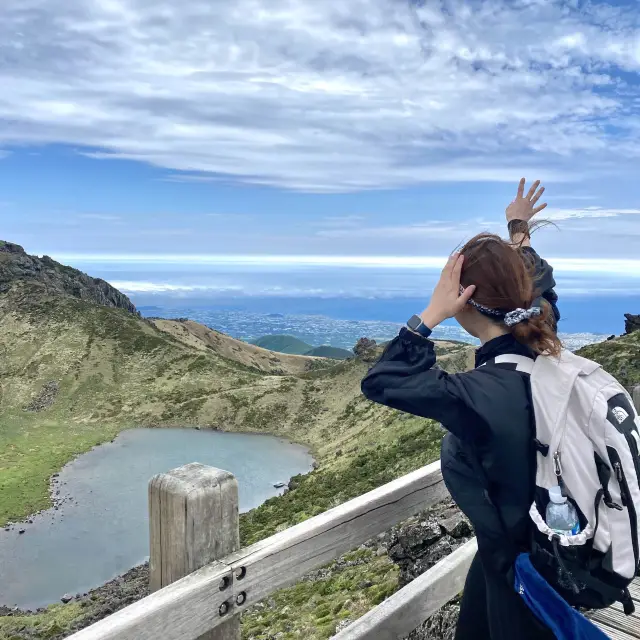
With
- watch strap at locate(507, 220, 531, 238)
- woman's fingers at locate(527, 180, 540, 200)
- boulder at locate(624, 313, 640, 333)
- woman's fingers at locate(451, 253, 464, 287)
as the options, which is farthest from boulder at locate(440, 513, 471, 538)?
boulder at locate(624, 313, 640, 333)

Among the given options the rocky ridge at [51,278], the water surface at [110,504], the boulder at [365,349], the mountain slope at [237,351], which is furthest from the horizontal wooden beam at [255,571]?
the rocky ridge at [51,278]

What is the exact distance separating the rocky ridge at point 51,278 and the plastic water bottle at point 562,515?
106555 millimetres

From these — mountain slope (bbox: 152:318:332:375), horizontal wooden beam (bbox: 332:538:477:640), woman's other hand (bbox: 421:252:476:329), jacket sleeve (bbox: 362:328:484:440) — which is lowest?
mountain slope (bbox: 152:318:332:375)

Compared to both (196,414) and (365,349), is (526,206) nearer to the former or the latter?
(196,414)

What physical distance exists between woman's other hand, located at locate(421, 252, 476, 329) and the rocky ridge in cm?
10583

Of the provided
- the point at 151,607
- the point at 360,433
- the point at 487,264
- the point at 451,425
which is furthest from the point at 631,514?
the point at 360,433

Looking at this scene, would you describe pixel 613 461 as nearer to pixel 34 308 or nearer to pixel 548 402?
pixel 548 402

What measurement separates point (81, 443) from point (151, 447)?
733 cm

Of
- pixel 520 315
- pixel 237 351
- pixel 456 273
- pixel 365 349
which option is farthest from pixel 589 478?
pixel 237 351

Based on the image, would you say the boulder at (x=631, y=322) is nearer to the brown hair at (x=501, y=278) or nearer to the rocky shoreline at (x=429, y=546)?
the rocky shoreline at (x=429, y=546)

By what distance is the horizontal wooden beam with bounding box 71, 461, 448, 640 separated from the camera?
10.4ft

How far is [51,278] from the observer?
123 m

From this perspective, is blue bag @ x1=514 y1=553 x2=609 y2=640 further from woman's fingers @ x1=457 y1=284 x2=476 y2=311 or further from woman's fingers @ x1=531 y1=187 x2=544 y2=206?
woman's fingers @ x1=531 y1=187 x2=544 y2=206

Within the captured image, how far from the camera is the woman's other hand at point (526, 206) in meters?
5.39
